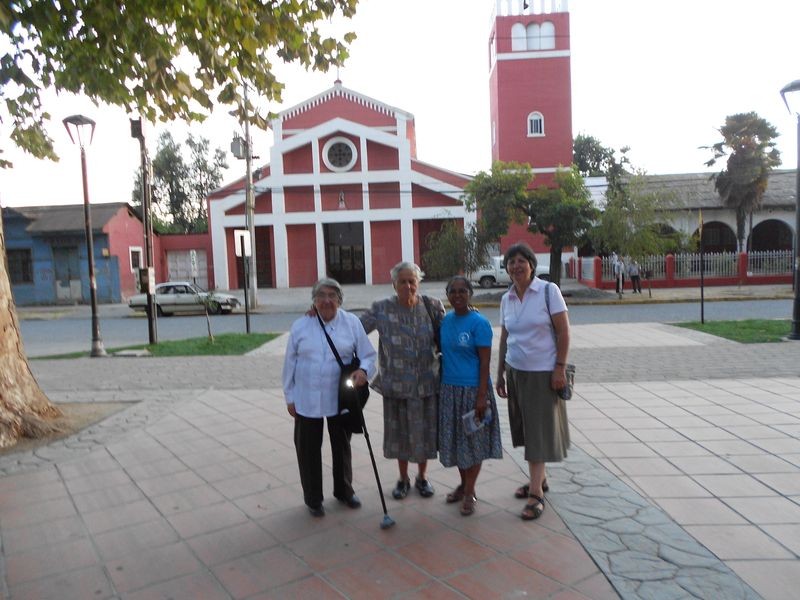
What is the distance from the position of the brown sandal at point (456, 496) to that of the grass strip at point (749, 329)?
9.30m

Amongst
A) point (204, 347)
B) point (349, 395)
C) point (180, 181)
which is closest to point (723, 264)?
point (204, 347)

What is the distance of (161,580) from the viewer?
3.39 m

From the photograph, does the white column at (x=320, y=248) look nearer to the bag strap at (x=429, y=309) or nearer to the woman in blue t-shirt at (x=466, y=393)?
the bag strap at (x=429, y=309)

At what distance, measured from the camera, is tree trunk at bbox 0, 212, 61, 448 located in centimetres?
608

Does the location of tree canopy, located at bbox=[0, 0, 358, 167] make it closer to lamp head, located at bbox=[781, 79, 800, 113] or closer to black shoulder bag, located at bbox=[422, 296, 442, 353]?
black shoulder bag, located at bbox=[422, 296, 442, 353]

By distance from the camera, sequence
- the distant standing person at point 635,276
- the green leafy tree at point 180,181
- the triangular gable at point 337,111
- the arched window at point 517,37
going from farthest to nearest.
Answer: the green leafy tree at point 180,181, the triangular gable at point 337,111, the arched window at point 517,37, the distant standing person at point 635,276

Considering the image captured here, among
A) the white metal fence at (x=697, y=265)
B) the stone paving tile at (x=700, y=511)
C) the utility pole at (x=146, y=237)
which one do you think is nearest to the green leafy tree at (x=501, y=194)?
the white metal fence at (x=697, y=265)

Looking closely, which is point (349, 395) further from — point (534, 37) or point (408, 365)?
point (534, 37)

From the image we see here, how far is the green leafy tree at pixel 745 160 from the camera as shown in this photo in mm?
29953

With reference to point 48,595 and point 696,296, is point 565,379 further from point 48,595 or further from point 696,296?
point 696,296

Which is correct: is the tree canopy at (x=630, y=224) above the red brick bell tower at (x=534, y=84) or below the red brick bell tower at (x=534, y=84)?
below

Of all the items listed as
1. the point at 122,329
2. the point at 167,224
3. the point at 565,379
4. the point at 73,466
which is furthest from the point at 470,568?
the point at 167,224

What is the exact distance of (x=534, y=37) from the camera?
35.5 m

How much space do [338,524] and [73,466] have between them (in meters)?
2.73
